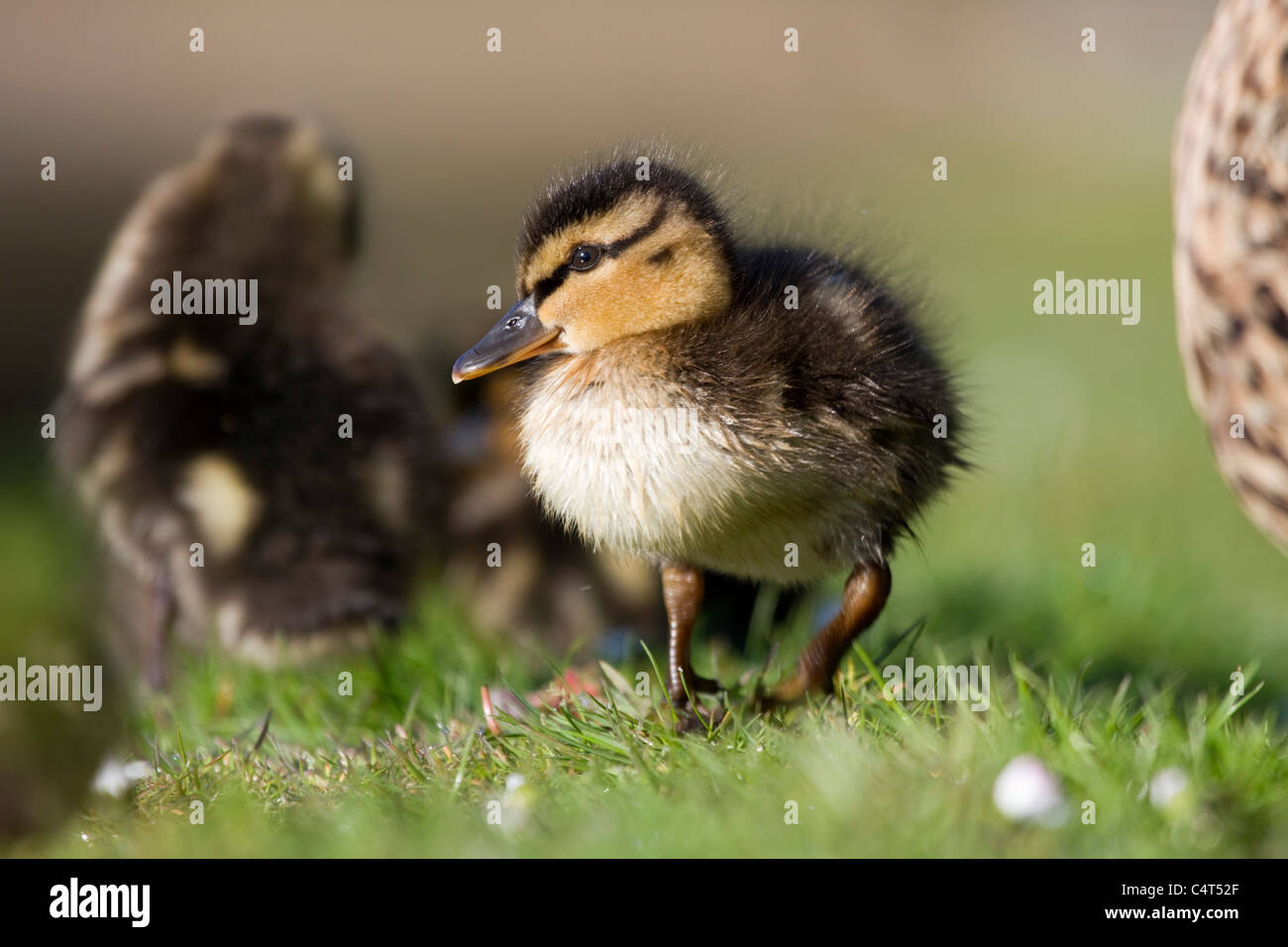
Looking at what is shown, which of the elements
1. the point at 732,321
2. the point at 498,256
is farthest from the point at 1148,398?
the point at 732,321

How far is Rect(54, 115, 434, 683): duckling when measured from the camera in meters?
2.96

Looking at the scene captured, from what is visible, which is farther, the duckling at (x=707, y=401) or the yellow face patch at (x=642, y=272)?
the yellow face patch at (x=642, y=272)

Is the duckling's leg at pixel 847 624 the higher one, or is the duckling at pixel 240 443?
the duckling at pixel 240 443

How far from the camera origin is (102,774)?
2.40m

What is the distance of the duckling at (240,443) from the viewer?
9.73ft

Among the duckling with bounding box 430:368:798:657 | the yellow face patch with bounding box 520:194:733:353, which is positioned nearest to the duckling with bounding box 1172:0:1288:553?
the yellow face patch with bounding box 520:194:733:353
